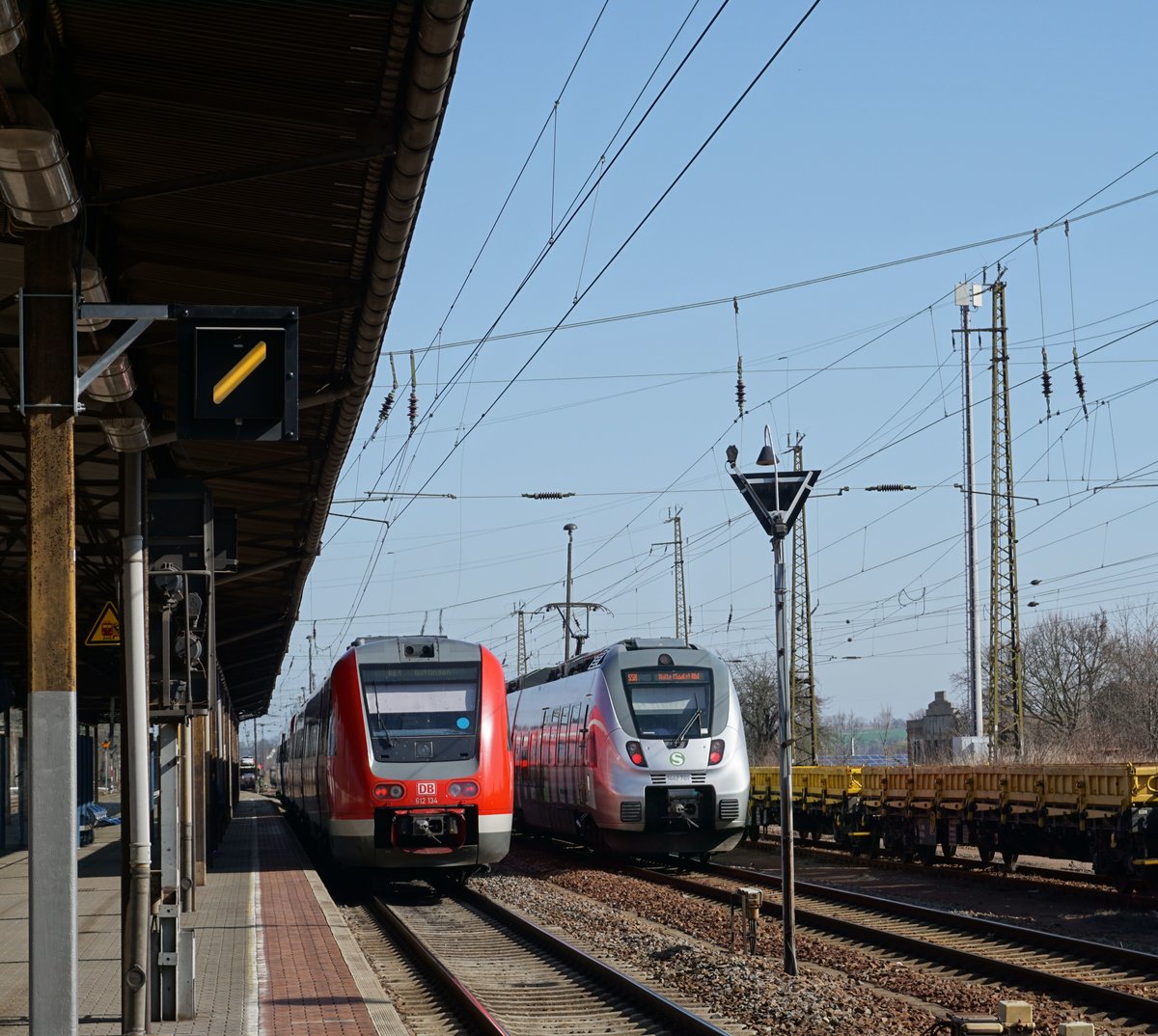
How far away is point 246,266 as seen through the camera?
954cm

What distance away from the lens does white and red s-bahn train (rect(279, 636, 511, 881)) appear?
60.6 ft

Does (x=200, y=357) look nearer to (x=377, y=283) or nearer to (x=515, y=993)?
(x=377, y=283)

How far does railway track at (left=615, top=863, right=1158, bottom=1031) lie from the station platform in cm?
400

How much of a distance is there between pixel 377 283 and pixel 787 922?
619 cm

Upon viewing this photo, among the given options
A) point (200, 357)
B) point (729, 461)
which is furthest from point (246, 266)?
point (729, 461)

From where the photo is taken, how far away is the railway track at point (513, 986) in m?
10.8

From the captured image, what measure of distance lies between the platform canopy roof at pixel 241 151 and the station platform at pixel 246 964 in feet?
9.29

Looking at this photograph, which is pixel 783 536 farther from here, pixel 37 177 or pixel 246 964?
pixel 37 177

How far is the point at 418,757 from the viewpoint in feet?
61.4

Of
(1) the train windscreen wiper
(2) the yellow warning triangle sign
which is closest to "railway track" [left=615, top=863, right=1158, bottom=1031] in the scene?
(1) the train windscreen wiper

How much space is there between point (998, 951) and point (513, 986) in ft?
13.7

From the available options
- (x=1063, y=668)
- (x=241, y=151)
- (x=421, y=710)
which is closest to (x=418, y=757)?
(x=421, y=710)

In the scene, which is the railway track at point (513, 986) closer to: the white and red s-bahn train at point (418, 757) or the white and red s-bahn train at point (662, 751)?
the white and red s-bahn train at point (418, 757)

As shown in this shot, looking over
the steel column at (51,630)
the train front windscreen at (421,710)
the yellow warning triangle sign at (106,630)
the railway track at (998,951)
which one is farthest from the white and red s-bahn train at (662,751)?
the steel column at (51,630)
